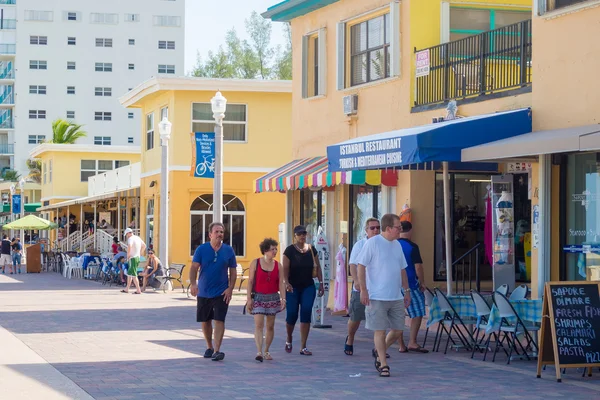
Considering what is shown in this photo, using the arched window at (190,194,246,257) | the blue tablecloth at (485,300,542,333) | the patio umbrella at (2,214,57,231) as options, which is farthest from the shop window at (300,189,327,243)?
the patio umbrella at (2,214,57,231)

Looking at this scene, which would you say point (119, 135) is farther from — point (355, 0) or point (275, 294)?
point (275, 294)

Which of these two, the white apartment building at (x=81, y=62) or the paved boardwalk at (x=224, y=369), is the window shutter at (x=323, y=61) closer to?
the paved boardwalk at (x=224, y=369)

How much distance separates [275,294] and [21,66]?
276ft

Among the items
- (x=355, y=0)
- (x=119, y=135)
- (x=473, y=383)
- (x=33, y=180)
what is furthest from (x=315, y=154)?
(x=119, y=135)

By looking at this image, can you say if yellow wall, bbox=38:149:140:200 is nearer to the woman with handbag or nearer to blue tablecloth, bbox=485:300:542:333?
the woman with handbag

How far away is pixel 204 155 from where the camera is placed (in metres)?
27.2

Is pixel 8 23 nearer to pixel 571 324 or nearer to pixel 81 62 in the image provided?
pixel 81 62

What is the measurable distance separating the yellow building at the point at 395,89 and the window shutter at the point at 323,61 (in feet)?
0.07

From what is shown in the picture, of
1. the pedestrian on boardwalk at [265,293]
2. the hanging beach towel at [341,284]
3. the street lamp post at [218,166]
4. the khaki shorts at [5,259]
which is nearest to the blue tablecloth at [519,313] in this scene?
the pedestrian on boardwalk at [265,293]

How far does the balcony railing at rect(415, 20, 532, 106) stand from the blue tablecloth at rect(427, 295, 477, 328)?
10.8ft

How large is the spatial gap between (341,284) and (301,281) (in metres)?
5.14

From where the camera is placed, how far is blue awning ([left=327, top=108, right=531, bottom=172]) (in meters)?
13.8

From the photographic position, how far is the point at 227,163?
34.2 metres

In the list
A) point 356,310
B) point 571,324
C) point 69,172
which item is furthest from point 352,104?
point 69,172
